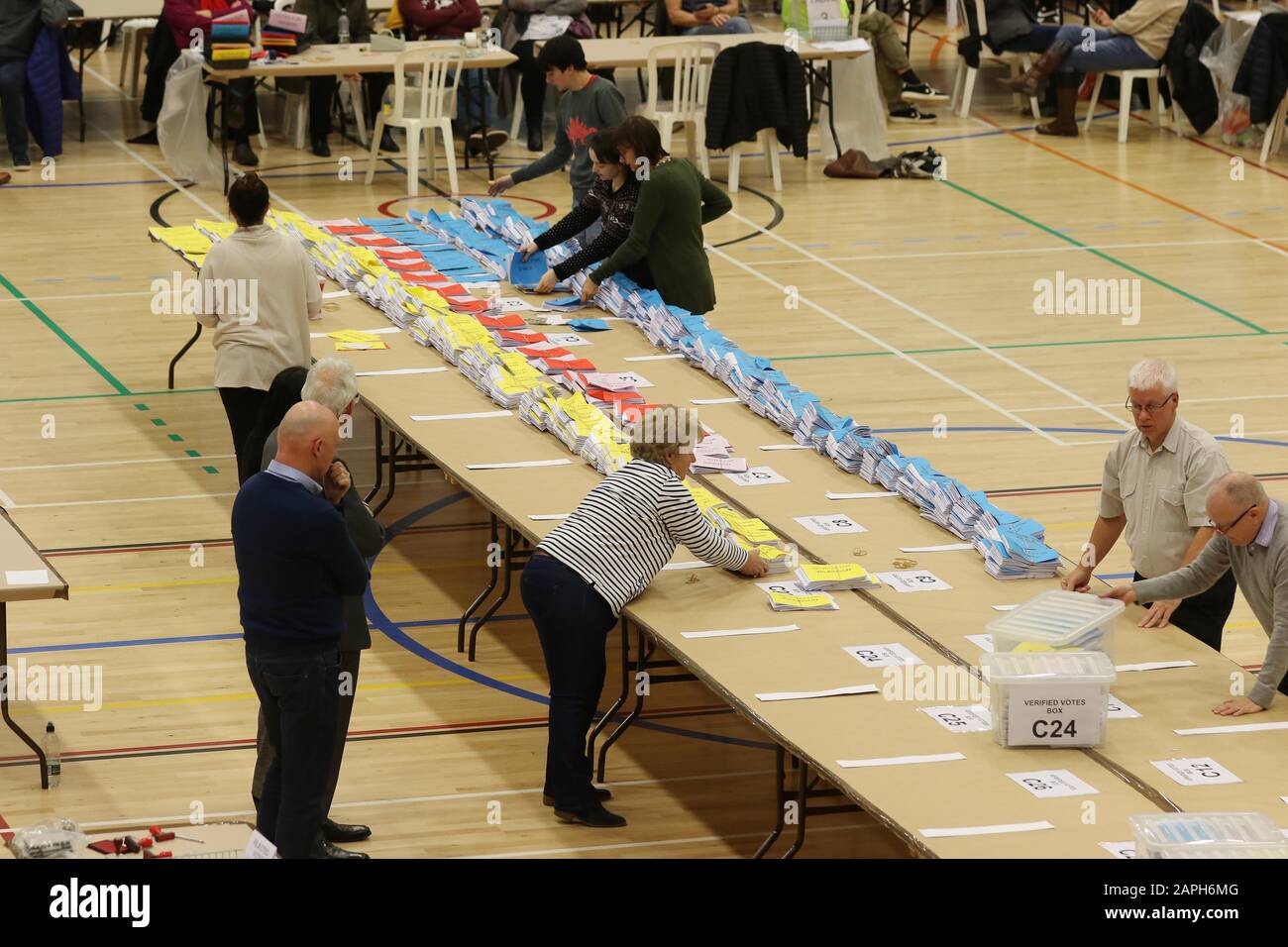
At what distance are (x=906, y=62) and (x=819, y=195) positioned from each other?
11.4ft

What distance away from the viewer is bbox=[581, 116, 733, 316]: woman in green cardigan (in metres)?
10.1

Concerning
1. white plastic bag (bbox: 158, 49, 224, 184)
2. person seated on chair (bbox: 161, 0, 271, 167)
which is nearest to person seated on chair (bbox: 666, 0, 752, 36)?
person seated on chair (bbox: 161, 0, 271, 167)

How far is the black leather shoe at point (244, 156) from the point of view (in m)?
17.1

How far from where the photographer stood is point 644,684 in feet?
24.3

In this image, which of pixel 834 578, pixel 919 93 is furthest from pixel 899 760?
pixel 919 93

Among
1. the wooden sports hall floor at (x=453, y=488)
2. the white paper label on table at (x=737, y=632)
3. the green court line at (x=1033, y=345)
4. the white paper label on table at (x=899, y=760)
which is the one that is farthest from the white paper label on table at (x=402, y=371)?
the white paper label on table at (x=899, y=760)

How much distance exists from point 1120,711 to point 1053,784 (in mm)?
562

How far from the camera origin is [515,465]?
8.40 metres

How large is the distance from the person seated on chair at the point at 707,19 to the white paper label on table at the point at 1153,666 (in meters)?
12.8

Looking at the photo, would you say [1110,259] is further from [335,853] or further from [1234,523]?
[335,853]

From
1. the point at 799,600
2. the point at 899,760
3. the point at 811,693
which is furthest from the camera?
the point at 799,600
